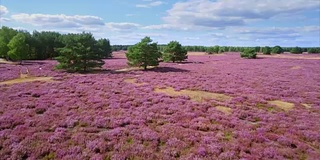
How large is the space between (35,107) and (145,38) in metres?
30.1

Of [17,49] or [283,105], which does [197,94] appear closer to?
[283,105]

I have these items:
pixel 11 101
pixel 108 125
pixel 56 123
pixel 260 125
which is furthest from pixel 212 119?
pixel 11 101

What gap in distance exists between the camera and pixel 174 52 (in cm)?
6394

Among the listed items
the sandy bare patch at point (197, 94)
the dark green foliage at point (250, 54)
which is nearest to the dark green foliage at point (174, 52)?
the dark green foliage at point (250, 54)

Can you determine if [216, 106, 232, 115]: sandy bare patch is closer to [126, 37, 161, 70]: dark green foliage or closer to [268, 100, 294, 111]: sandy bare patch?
[268, 100, 294, 111]: sandy bare patch

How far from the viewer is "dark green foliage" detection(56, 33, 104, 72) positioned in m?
36.6

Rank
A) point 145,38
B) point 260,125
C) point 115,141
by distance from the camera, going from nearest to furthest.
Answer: point 115,141, point 260,125, point 145,38

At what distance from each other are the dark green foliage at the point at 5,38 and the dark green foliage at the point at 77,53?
28634mm

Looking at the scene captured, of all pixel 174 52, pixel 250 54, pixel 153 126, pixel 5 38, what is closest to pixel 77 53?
pixel 153 126

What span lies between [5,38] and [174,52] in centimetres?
4402

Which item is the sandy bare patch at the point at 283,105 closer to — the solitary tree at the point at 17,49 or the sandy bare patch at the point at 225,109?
the sandy bare patch at the point at 225,109

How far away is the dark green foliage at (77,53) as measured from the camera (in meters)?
36.6

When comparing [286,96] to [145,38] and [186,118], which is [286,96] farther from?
[145,38]

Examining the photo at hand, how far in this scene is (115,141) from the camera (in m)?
10.5
